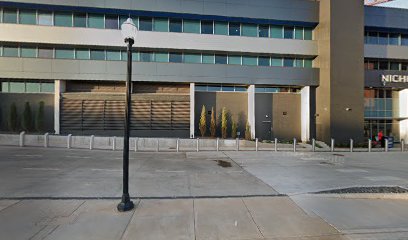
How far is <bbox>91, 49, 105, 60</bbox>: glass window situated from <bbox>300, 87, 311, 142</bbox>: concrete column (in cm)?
2001

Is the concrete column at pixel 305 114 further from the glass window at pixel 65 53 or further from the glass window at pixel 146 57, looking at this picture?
the glass window at pixel 65 53

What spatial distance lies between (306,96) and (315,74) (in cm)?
229

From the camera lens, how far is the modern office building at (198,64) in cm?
2061

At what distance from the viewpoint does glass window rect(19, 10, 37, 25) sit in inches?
808

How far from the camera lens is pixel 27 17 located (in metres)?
20.6

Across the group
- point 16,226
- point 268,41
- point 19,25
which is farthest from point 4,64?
point 268,41

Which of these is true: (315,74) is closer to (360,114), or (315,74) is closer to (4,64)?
(360,114)

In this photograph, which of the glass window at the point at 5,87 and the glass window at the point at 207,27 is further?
the glass window at the point at 207,27

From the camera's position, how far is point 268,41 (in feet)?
73.2

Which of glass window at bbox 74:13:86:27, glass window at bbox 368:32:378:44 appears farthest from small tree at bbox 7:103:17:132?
glass window at bbox 368:32:378:44

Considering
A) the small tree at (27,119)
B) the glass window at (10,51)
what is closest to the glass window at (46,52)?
the glass window at (10,51)

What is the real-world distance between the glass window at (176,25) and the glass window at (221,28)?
3388mm

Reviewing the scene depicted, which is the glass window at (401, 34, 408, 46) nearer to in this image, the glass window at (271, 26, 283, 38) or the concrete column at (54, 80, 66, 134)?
the glass window at (271, 26, 283, 38)

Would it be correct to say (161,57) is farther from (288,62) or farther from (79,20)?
(288,62)
